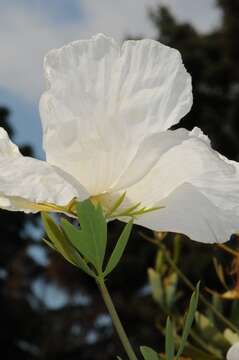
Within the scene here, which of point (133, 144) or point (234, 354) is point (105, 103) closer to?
point (133, 144)

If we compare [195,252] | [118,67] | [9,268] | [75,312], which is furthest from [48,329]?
[118,67]

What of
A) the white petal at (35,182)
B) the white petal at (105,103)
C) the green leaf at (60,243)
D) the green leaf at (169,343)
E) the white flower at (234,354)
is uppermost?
the white petal at (105,103)

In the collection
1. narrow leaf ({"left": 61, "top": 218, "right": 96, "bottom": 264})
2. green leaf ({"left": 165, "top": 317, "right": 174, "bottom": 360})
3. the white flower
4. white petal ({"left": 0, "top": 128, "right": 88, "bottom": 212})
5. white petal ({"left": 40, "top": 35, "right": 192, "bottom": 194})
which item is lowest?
the white flower

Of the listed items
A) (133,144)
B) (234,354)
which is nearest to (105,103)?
(133,144)

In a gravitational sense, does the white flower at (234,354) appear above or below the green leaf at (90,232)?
below
